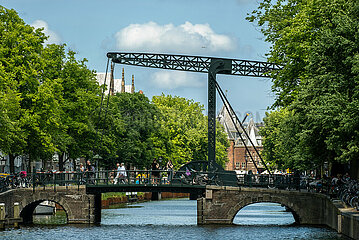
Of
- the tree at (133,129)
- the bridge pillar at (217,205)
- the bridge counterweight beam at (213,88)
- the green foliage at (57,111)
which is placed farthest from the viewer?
the tree at (133,129)

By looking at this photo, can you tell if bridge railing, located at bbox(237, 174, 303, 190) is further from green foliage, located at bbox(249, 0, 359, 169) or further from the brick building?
the brick building

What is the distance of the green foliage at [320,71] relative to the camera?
105 feet

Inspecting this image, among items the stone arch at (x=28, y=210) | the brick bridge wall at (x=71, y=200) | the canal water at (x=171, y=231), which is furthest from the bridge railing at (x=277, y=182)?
the stone arch at (x=28, y=210)

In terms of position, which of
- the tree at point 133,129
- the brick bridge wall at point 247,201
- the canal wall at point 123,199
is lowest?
the canal wall at point 123,199

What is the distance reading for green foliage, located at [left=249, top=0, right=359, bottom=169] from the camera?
31944mm

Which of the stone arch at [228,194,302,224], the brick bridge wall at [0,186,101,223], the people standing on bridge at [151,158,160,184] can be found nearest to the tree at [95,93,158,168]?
the people standing on bridge at [151,158,160,184]

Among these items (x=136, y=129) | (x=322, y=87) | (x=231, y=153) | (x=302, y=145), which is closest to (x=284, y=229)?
(x=302, y=145)

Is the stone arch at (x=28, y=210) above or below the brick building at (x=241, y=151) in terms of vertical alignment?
below

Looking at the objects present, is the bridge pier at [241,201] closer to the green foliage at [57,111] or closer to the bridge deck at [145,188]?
the bridge deck at [145,188]

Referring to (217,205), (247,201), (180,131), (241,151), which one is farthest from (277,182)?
(241,151)

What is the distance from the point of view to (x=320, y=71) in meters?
34.6

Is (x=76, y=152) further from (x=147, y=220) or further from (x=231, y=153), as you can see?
(x=231, y=153)

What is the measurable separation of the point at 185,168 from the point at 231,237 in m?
13.9

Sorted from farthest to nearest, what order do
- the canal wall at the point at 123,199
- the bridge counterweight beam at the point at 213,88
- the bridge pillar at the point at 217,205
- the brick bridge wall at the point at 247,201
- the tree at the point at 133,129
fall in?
the tree at the point at 133,129 < the canal wall at the point at 123,199 < the bridge counterweight beam at the point at 213,88 < the bridge pillar at the point at 217,205 < the brick bridge wall at the point at 247,201
